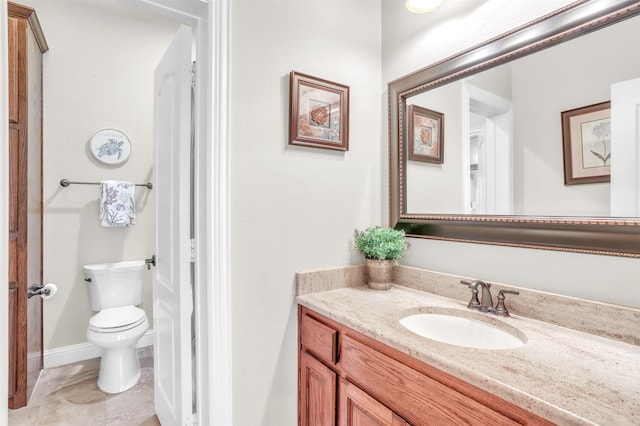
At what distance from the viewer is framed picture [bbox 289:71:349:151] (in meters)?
1.46

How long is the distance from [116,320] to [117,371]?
33 cm

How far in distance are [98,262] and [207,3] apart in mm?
2240

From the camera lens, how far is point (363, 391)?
1102 millimetres

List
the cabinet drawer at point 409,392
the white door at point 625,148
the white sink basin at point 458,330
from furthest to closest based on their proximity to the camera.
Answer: the white sink basin at point 458,330
the white door at point 625,148
the cabinet drawer at point 409,392

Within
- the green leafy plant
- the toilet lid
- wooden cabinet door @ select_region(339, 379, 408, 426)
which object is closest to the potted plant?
the green leafy plant

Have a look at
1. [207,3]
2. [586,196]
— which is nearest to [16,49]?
[207,3]

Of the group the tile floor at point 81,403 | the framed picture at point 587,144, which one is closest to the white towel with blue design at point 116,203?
the tile floor at point 81,403

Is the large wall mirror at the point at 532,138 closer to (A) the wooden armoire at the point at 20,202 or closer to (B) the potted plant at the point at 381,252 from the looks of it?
(B) the potted plant at the point at 381,252

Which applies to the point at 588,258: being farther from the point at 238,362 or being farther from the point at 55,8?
the point at 55,8

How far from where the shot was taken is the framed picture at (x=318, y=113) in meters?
1.46

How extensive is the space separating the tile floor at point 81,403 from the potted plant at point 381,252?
151 centimetres

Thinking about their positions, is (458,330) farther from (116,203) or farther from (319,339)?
(116,203)

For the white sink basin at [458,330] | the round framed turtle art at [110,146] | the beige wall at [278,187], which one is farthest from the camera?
the round framed turtle art at [110,146]

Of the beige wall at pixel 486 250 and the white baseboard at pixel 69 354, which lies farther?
the white baseboard at pixel 69 354
